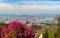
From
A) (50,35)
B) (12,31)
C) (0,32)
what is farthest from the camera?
(0,32)

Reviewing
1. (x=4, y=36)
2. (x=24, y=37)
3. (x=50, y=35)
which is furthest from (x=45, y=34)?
(x=4, y=36)

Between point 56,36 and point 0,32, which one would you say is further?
point 0,32

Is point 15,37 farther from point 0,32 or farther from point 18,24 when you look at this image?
point 0,32

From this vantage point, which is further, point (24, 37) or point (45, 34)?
point (24, 37)

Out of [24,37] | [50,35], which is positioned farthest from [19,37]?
[50,35]

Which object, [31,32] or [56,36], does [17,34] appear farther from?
[56,36]

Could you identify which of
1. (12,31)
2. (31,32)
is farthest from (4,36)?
(31,32)

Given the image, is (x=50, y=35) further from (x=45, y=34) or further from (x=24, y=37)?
(x=24, y=37)

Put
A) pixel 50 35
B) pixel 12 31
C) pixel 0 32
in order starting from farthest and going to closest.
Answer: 1. pixel 0 32
2. pixel 12 31
3. pixel 50 35
